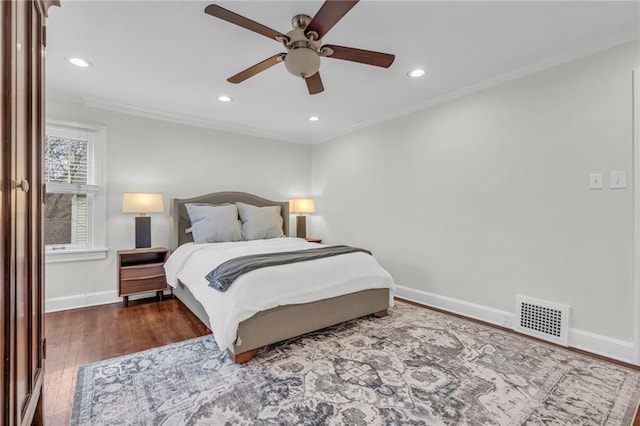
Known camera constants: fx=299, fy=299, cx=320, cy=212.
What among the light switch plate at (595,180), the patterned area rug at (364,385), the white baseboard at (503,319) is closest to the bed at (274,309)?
the patterned area rug at (364,385)

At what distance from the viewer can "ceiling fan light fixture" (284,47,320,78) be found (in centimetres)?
193

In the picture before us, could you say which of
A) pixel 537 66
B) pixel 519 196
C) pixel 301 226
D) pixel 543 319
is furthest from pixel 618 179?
pixel 301 226

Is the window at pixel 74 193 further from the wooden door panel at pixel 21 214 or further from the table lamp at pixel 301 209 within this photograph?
the wooden door panel at pixel 21 214

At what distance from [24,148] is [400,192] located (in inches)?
134

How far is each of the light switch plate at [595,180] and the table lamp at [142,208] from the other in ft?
13.8

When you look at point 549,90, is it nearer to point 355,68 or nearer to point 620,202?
point 620,202

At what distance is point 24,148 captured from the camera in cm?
110

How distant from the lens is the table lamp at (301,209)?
4906 mm

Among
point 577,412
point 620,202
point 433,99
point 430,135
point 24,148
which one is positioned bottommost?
point 577,412

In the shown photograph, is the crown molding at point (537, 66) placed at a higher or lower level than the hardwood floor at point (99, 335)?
higher

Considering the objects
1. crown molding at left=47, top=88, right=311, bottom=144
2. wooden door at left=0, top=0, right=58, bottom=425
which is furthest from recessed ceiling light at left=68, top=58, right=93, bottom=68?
wooden door at left=0, top=0, right=58, bottom=425

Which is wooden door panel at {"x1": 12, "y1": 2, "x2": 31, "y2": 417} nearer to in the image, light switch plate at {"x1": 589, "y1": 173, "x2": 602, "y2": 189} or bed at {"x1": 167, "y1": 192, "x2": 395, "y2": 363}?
bed at {"x1": 167, "y1": 192, "x2": 395, "y2": 363}

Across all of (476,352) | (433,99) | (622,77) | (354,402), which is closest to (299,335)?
(354,402)

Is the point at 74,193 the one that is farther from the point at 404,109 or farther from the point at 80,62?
the point at 404,109
